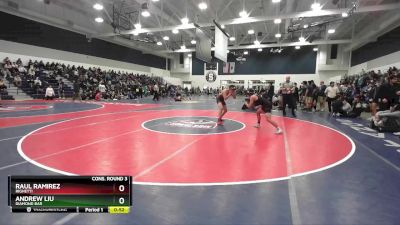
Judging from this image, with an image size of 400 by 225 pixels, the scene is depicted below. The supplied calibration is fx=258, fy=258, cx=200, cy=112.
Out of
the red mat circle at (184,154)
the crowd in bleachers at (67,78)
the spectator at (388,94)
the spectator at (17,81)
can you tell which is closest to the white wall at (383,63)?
the spectator at (388,94)

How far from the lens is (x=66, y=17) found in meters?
22.2

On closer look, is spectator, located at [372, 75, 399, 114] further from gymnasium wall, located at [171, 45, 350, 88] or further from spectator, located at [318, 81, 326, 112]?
gymnasium wall, located at [171, 45, 350, 88]

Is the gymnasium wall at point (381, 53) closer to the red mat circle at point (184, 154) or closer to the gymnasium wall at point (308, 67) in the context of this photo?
the gymnasium wall at point (308, 67)

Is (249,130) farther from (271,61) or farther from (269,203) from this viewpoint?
(271,61)

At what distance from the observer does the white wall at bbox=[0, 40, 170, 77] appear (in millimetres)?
18831

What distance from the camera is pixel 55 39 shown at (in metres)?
22.0

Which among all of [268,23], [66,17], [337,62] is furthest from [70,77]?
[337,62]

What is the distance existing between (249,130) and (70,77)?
1974cm

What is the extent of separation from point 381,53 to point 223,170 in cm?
2322
